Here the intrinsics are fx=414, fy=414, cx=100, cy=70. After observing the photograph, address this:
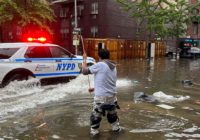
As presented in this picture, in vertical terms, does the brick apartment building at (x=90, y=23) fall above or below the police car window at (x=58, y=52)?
above

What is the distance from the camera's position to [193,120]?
9.85 meters

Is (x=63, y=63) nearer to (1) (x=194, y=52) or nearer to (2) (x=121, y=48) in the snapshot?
(2) (x=121, y=48)

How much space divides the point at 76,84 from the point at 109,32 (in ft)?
103

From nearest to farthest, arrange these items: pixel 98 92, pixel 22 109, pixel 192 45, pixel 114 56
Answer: pixel 98 92
pixel 22 109
pixel 114 56
pixel 192 45

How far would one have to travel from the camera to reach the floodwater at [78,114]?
827 centimetres

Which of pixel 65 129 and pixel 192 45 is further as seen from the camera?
pixel 192 45

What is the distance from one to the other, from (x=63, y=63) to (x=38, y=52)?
1.10 metres

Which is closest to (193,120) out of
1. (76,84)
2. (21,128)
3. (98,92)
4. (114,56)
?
(98,92)

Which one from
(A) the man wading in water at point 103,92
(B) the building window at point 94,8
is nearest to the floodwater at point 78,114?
(A) the man wading in water at point 103,92

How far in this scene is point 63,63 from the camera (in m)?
15.7

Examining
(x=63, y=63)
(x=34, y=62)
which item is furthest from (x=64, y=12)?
(x=34, y=62)

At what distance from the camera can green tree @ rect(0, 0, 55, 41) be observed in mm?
30737

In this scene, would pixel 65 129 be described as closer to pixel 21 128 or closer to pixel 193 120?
pixel 21 128

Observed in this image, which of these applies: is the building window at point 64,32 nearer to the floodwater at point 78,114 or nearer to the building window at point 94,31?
the building window at point 94,31
